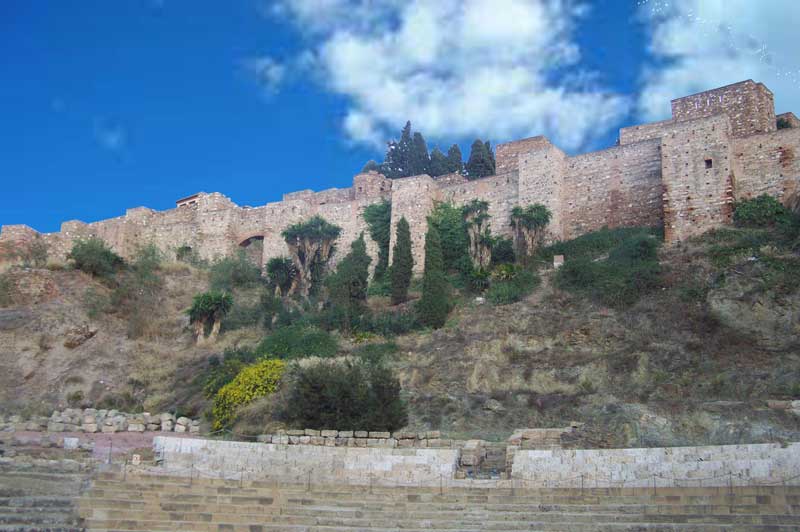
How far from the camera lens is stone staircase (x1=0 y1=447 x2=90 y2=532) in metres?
10.8

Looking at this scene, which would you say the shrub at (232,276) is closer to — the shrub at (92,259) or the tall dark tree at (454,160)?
the shrub at (92,259)

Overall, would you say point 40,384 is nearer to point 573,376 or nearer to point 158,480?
point 158,480

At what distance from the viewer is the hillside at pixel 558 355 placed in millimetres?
16594

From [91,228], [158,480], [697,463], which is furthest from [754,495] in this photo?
[91,228]

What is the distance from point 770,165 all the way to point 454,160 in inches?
733

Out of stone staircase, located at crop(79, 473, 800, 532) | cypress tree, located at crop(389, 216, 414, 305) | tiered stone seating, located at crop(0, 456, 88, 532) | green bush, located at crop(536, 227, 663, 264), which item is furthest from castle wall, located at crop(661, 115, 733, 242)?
tiered stone seating, located at crop(0, 456, 88, 532)

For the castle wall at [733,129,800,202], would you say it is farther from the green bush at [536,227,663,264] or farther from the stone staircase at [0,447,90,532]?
Result: the stone staircase at [0,447,90,532]

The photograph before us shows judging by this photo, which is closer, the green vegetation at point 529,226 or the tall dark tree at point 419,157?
the green vegetation at point 529,226

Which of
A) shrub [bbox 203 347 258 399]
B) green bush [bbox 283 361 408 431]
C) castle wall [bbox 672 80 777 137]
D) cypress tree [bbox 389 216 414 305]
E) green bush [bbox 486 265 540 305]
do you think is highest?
castle wall [bbox 672 80 777 137]

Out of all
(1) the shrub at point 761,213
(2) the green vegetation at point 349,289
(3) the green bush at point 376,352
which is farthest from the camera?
(2) the green vegetation at point 349,289

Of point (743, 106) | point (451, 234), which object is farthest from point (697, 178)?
point (451, 234)

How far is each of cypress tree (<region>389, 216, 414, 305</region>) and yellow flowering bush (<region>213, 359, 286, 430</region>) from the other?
23.2 feet

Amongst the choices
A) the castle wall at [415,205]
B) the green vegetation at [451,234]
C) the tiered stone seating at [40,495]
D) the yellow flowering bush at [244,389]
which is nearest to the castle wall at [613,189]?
the green vegetation at [451,234]

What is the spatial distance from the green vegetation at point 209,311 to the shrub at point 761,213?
49.2ft
